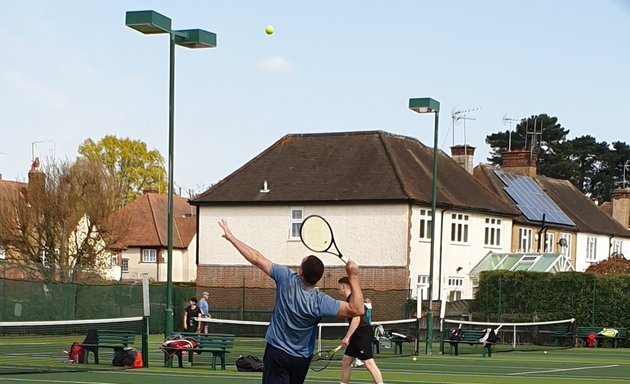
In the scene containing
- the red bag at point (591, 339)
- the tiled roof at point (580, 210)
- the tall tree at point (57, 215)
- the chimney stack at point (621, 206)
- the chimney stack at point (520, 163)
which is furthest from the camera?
the chimney stack at point (621, 206)

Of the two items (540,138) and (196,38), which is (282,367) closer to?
(196,38)

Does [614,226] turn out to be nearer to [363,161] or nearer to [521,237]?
[521,237]

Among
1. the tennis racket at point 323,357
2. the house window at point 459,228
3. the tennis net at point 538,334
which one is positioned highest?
the house window at point 459,228

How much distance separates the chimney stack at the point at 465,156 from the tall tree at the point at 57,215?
1628cm

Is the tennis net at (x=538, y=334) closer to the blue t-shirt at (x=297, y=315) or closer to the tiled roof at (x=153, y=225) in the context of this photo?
the blue t-shirt at (x=297, y=315)

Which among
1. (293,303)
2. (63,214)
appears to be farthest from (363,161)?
(293,303)

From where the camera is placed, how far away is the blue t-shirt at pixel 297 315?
877 cm

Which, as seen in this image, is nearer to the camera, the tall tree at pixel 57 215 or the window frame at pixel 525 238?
the tall tree at pixel 57 215

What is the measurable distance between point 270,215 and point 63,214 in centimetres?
1034

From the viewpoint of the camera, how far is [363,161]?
47.4 m

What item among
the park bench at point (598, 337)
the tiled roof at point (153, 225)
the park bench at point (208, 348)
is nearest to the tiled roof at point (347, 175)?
the park bench at point (598, 337)

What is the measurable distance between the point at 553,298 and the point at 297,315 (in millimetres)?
30774

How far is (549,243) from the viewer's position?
55.9m

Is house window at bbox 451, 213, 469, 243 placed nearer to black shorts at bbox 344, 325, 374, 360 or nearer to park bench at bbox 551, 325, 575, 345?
park bench at bbox 551, 325, 575, 345
